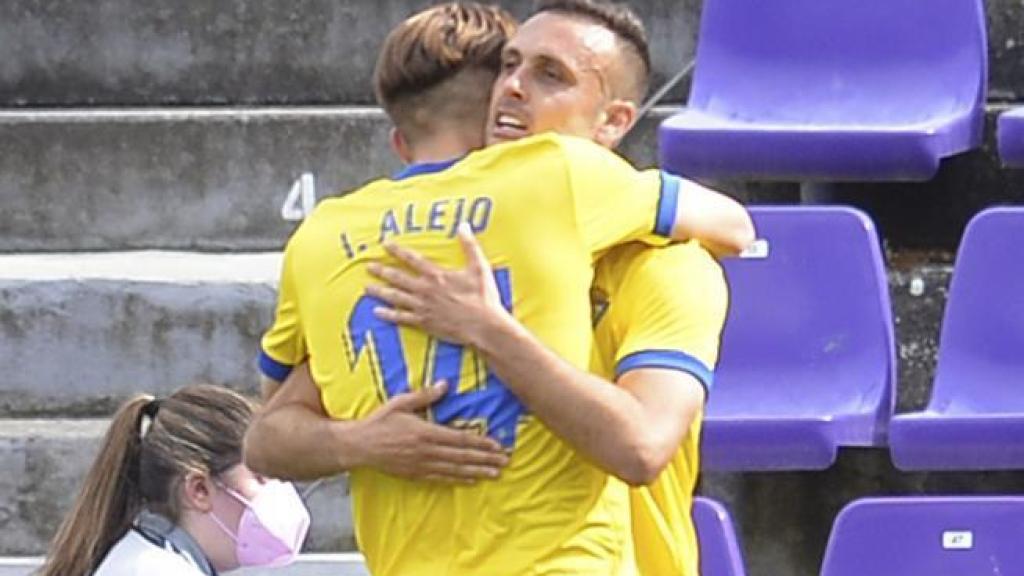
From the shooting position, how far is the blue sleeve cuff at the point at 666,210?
2102mm

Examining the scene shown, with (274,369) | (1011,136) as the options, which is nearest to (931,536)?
(1011,136)

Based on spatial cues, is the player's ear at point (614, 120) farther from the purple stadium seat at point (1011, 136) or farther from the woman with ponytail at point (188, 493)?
the purple stadium seat at point (1011, 136)

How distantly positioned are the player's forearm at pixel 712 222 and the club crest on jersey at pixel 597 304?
85 mm

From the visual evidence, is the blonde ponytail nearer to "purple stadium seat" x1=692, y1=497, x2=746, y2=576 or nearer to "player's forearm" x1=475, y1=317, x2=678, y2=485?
"purple stadium seat" x1=692, y1=497, x2=746, y2=576

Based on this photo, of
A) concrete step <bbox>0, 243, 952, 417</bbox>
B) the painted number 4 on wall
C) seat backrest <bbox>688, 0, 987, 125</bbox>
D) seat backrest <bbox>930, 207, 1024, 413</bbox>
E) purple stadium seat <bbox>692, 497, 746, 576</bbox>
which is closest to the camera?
purple stadium seat <bbox>692, 497, 746, 576</bbox>

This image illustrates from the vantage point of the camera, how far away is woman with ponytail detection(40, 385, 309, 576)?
129 inches

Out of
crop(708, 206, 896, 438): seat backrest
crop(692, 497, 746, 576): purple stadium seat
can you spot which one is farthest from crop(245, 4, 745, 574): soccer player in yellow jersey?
crop(708, 206, 896, 438): seat backrest

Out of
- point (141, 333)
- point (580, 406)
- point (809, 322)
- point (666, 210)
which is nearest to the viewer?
point (580, 406)

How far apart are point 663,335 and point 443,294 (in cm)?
19

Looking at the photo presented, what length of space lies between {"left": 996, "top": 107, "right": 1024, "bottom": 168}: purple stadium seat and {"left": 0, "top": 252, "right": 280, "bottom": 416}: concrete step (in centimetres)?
138

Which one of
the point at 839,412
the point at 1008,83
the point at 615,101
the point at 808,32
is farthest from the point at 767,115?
the point at 615,101

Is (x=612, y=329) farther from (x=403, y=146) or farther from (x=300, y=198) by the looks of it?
(x=300, y=198)

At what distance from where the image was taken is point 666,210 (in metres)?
2.11

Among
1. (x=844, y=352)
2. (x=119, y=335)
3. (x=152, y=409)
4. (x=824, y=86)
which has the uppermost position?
(x=152, y=409)
